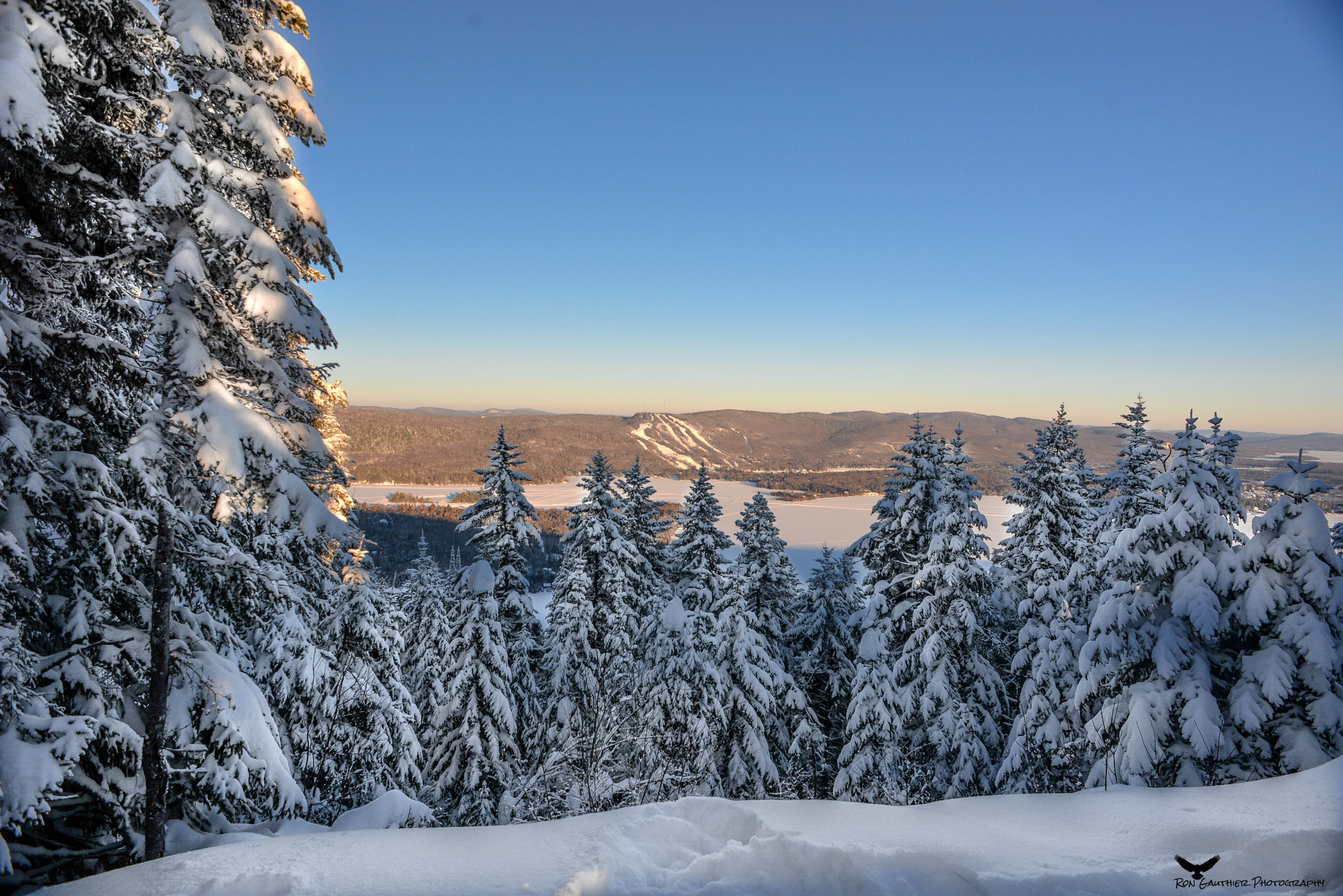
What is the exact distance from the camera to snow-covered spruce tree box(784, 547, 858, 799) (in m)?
20.9

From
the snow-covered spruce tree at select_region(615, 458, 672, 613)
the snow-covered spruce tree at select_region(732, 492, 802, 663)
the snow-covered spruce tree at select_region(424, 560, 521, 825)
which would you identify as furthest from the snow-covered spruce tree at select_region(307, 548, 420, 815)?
the snow-covered spruce tree at select_region(615, 458, 672, 613)

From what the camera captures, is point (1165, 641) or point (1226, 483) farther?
point (1226, 483)

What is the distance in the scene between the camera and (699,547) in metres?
22.1

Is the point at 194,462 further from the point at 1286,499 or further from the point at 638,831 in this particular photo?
the point at 1286,499

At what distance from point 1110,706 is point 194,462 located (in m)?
12.6

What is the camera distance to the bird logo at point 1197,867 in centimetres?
368

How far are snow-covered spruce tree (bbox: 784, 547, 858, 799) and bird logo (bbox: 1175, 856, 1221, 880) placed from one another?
16.9 meters

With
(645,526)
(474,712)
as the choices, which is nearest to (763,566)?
(645,526)

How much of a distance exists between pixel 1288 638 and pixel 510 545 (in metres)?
17.3

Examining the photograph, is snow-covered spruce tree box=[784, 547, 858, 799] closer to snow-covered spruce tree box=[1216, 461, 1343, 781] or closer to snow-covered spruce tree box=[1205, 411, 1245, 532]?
snow-covered spruce tree box=[1205, 411, 1245, 532]

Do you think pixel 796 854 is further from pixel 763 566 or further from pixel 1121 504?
pixel 763 566

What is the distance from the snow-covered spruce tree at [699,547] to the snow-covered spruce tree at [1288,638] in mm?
13363

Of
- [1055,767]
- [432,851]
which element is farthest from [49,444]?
[1055,767]

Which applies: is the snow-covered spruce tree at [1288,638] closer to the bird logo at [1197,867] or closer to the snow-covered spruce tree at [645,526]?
the bird logo at [1197,867]
